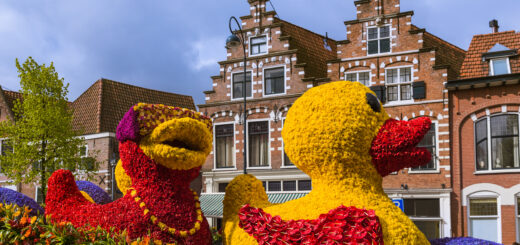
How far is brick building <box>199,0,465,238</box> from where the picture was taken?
15.0 metres

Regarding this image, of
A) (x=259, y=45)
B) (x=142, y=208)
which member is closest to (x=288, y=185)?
(x=259, y=45)

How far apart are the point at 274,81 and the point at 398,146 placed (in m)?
13.6

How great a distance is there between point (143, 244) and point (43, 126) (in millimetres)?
11585

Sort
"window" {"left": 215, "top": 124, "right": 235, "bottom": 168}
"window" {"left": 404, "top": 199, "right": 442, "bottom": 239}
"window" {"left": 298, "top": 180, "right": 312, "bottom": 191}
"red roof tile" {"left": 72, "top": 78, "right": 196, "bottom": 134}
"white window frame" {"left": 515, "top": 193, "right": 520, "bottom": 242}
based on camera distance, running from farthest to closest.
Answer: "red roof tile" {"left": 72, "top": 78, "right": 196, "bottom": 134} < "window" {"left": 215, "top": 124, "right": 235, "bottom": 168} < "window" {"left": 298, "top": 180, "right": 312, "bottom": 191} < "window" {"left": 404, "top": 199, "right": 442, "bottom": 239} < "white window frame" {"left": 515, "top": 193, "right": 520, "bottom": 242}

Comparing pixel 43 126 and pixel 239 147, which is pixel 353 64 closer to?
pixel 239 147

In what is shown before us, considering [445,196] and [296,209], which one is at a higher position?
[296,209]

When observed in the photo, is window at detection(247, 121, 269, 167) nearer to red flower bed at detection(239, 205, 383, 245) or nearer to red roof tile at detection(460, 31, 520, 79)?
red roof tile at detection(460, 31, 520, 79)

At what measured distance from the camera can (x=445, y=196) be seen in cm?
A: 1470

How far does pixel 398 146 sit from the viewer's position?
4.01 meters

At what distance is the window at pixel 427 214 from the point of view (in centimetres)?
1480

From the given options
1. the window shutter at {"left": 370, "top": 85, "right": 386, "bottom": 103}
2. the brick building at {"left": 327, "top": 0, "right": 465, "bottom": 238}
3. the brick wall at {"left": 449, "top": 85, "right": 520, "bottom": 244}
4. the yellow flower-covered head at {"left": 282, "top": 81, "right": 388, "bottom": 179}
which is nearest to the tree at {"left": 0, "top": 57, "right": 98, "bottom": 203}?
the brick building at {"left": 327, "top": 0, "right": 465, "bottom": 238}

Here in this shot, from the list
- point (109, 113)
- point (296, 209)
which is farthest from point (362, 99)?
point (109, 113)

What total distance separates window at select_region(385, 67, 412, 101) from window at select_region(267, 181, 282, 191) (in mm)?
4579

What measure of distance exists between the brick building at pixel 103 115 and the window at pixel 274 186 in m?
6.15
